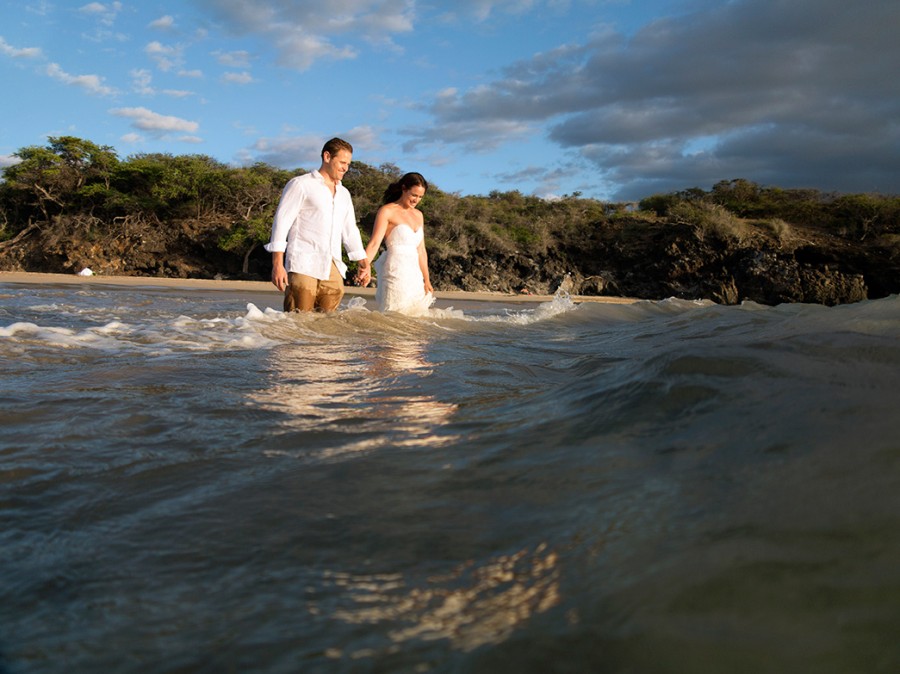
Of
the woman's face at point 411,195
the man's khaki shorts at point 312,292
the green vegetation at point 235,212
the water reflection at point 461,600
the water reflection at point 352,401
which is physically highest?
the green vegetation at point 235,212

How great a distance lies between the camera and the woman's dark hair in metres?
7.04

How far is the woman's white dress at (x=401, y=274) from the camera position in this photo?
7418 mm

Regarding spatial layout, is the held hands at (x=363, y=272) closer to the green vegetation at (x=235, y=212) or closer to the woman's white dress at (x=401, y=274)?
the woman's white dress at (x=401, y=274)

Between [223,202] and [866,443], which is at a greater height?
[223,202]

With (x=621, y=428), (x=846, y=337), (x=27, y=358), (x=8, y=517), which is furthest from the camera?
(x=27, y=358)

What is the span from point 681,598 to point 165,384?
9.32 feet

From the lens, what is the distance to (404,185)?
7.19m

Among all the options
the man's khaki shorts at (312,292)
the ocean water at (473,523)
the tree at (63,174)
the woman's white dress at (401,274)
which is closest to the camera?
the ocean water at (473,523)

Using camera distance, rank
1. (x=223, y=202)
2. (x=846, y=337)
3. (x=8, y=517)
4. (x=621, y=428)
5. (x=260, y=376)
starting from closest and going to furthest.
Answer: (x=8, y=517) < (x=621, y=428) < (x=846, y=337) < (x=260, y=376) < (x=223, y=202)

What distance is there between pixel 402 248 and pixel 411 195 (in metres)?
0.61

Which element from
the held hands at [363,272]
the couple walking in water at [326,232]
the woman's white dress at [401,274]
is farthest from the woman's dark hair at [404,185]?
the held hands at [363,272]

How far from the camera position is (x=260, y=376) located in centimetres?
362

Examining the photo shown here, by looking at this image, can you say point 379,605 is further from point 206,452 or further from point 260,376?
point 260,376

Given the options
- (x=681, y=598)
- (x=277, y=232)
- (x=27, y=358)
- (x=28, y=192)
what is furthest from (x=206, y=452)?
(x=28, y=192)
